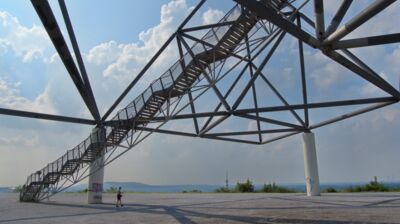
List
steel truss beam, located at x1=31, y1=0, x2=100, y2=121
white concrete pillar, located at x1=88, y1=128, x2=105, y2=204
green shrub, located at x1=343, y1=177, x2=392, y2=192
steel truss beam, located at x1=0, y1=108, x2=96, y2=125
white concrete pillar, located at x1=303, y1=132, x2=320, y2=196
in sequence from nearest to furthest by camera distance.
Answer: steel truss beam, located at x1=31, y1=0, x2=100, y2=121 → steel truss beam, located at x1=0, y1=108, x2=96, y2=125 → white concrete pillar, located at x1=88, y1=128, x2=105, y2=204 → white concrete pillar, located at x1=303, y1=132, x2=320, y2=196 → green shrub, located at x1=343, y1=177, x2=392, y2=192

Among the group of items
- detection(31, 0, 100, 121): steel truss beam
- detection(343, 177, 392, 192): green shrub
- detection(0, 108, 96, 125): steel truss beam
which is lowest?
detection(343, 177, 392, 192): green shrub

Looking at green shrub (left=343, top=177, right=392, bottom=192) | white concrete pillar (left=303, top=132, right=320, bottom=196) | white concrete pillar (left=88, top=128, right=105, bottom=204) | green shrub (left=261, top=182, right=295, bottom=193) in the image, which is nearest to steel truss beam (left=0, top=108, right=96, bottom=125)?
white concrete pillar (left=88, top=128, right=105, bottom=204)

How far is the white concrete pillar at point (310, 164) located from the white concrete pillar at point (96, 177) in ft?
59.6

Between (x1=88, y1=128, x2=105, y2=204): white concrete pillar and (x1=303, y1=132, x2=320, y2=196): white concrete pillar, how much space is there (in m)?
18.2

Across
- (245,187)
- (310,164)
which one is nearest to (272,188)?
(245,187)

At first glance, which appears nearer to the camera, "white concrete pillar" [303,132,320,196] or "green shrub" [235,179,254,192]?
"white concrete pillar" [303,132,320,196]

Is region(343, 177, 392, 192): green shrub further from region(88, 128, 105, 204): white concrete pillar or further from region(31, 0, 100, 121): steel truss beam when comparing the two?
region(31, 0, 100, 121): steel truss beam

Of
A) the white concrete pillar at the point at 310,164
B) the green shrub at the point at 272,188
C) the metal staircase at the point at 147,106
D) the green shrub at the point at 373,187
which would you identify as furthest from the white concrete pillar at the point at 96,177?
the green shrub at the point at 373,187

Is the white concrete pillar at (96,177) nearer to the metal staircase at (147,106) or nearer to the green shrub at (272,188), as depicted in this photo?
the metal staircase at (147,106)

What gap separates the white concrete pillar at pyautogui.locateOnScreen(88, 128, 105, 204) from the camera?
30.1m

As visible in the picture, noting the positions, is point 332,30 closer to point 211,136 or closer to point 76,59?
point 76,59

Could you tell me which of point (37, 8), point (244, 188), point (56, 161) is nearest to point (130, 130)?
point (56, 161)

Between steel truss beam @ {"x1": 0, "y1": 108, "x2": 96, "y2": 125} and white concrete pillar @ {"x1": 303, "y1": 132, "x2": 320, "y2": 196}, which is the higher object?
steel truss beam @ {"x1": 0, "y1": 108, "x2": 96, "y2": 125}

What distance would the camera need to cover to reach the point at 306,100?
2727 centimetres
